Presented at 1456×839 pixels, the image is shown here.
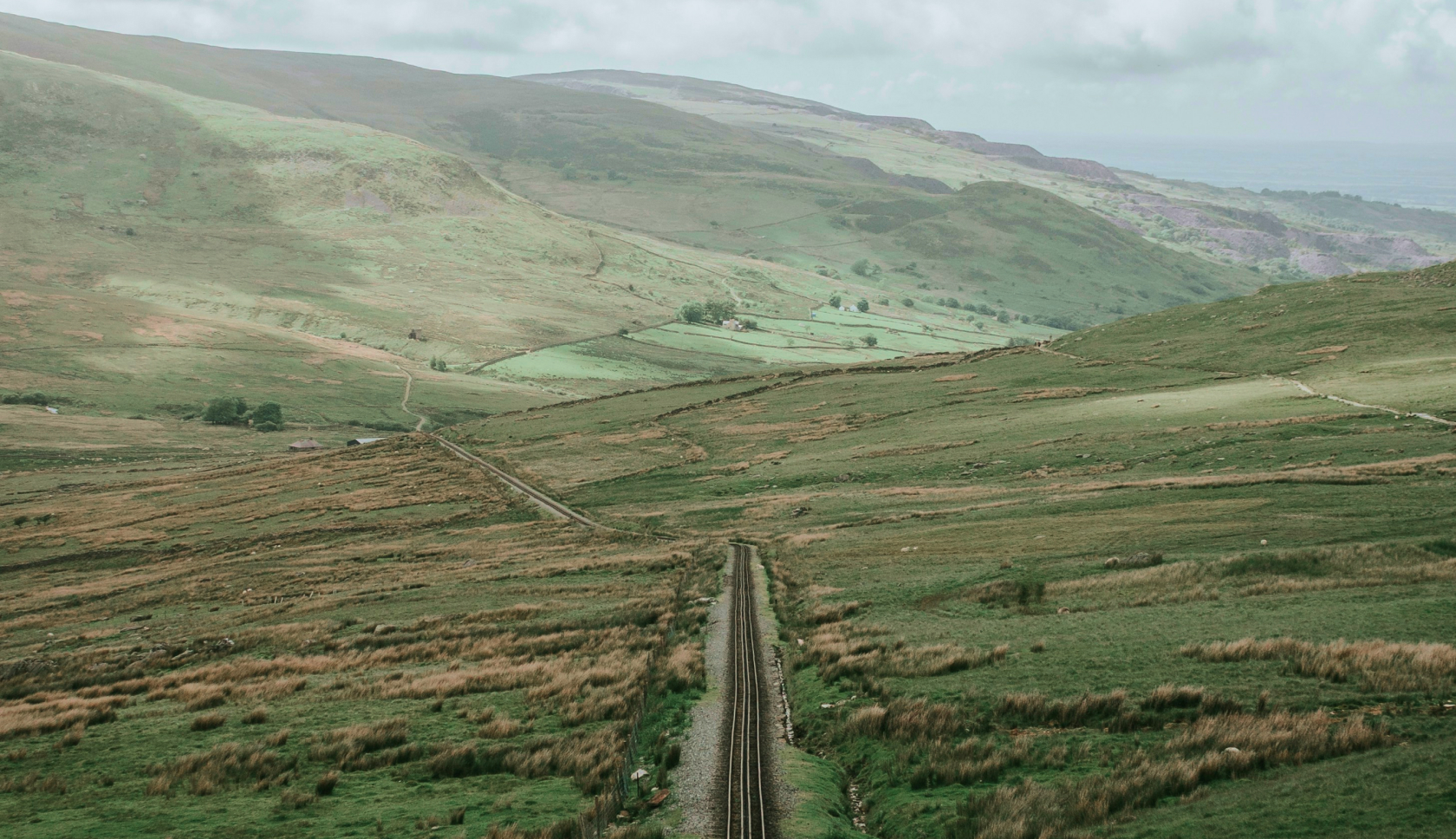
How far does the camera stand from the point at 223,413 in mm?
138625

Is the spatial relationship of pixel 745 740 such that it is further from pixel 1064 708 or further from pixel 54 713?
pixel 54 713

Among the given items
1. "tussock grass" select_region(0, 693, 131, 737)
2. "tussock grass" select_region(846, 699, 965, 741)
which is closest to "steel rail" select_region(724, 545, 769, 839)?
"tussock grass" select_region(846, 699, 965, 741)

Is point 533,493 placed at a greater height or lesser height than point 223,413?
greater

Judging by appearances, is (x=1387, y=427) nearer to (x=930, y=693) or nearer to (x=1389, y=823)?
(x=930, y=693)

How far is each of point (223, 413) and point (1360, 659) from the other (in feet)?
495

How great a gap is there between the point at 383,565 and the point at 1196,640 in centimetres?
4388

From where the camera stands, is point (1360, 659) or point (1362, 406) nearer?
point (1360, 659)

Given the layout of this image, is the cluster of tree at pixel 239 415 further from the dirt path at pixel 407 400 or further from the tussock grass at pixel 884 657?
the tussock grass at pixel 884 657

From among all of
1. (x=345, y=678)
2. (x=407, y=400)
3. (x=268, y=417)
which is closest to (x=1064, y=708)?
(x=345, y=678)

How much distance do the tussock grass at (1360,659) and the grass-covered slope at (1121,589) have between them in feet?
0.23

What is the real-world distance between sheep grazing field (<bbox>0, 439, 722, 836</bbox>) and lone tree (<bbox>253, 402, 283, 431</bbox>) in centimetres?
7470

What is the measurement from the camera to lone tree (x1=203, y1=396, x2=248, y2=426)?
455 ft

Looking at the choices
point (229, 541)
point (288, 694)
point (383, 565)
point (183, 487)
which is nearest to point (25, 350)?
point (183, 487)

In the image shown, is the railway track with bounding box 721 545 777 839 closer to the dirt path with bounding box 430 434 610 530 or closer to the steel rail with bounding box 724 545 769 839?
the steel rail with bounding box 724 545 769 839
